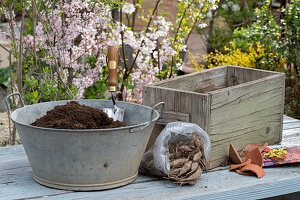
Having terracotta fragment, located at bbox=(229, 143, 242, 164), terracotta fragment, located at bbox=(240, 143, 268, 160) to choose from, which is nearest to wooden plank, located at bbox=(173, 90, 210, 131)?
terracotta fragment, located at bbox=(229, 143, 242, 164)

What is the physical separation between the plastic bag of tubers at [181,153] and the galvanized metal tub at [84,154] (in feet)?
0.32

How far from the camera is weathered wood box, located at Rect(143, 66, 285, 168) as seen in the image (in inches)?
70.6

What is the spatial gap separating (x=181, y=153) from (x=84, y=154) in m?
0.44

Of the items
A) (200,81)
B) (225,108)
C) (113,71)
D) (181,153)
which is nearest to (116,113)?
(113,71)

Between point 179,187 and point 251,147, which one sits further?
point 251,147

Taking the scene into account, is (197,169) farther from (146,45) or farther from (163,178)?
(146,45)

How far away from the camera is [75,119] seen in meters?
1.63

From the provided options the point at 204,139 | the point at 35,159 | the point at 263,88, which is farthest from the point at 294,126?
the point at 35,159

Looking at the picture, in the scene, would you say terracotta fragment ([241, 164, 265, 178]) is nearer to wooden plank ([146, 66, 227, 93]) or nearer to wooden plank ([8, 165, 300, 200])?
wooden plank ([8, 165, 300, 200])

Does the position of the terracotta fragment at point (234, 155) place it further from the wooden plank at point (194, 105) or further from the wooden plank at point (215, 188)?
the wooden plank at point (194, 105)

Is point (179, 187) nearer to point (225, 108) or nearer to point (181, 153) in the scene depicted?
point (181, 153)

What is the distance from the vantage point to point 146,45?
123 inches

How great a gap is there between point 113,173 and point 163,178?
0.26 m

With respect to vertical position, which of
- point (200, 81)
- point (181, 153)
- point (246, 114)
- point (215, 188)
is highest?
point (200, 81)
